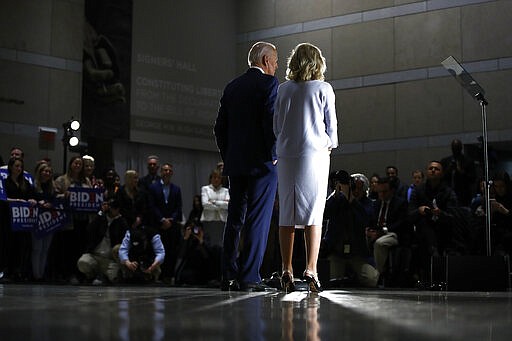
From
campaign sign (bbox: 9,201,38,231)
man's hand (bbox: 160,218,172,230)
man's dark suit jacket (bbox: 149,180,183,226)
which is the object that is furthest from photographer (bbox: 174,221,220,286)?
campaign sign (bbox: 9,201,38,231)

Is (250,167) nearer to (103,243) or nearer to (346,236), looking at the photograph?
(346,236)

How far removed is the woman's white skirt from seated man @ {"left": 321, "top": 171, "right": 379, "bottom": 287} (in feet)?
10.7

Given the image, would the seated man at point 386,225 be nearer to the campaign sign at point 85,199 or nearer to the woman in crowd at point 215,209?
the woman in crowd at point 215,209

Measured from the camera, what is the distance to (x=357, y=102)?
1459 centimetres

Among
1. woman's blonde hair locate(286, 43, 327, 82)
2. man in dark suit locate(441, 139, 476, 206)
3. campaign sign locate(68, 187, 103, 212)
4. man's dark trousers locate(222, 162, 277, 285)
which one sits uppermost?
woman's blonde hair locate(286, 43, 327, 82)

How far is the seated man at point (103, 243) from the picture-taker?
9062mm

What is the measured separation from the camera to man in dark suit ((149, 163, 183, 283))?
386 inches

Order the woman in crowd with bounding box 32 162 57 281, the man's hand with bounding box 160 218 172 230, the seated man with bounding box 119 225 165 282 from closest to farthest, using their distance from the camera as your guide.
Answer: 1. the seated man with bounding box 119 225 165 282
2. the woman in crowd with bounding box 32 162 57 281
3. the man's hand with bounding box 160 218 172 230

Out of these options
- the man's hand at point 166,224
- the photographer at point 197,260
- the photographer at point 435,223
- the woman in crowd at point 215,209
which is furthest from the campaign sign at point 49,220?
the photographer at point 435,223

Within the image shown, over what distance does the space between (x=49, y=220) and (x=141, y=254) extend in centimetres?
131

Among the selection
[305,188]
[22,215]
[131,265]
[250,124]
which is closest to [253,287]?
[305,188]

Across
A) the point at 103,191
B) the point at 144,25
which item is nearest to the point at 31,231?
the point at 103,191

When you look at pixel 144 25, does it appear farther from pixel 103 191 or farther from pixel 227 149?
pixel 227 149

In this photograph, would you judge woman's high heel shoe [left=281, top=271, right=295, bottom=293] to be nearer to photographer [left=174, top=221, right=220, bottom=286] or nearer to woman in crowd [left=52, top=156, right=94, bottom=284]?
photographer [left=174, top=221, right=220, bottom=286]
